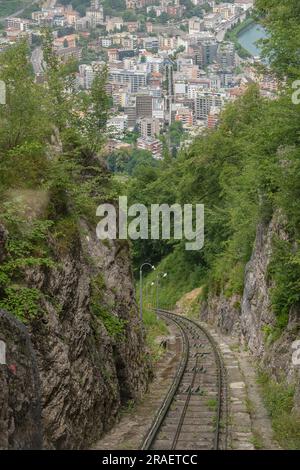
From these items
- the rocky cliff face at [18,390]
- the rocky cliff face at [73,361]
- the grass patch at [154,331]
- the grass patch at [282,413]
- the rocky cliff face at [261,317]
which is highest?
the rocky cliff face at [18,390]

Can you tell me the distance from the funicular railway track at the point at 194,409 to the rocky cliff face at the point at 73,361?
3.94 feet

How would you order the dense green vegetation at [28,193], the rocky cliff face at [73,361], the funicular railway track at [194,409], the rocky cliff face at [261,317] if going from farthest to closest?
1. the rocky cliff face at [261,317]
2. the funicular railway track at [194,409]
3. the dense green vegetation at [28,193]
4. the rocky cliff face at [73,361]

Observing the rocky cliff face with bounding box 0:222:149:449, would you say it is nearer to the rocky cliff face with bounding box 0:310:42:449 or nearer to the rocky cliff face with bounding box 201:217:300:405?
the rocky cliff face with bounding box 0:310:42:449

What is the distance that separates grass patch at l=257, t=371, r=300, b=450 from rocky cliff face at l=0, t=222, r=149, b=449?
3.93m

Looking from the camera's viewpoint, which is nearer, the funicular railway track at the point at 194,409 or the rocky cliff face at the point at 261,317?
the funicular railway track at the point at 194,409

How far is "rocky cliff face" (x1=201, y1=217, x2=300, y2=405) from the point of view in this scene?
2164cm

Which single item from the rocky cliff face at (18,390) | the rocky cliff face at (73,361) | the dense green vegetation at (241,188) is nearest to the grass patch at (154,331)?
the dense green vegetation at (241,188)

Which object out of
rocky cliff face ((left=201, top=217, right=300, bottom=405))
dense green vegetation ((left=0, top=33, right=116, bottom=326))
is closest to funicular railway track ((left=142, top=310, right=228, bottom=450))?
rocky cliff face ((left=201, top=217, right=300, bottom=405))

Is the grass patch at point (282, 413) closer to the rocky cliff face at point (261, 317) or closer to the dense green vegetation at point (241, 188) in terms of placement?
the rocky cliff face at point (261, 317)

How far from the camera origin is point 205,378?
84.4 ft

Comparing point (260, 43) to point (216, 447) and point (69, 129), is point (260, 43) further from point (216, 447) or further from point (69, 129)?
point (216, 447)

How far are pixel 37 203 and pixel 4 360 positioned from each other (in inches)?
236

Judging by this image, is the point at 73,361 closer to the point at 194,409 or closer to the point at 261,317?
the point at 194,409

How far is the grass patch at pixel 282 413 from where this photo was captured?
16.1 metres
